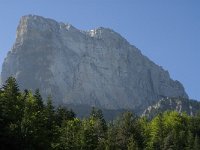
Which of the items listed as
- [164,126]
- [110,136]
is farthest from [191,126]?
[110,136]

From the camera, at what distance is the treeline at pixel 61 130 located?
67.8 metres

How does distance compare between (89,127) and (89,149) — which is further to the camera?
(89,127)

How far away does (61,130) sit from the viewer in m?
83.3

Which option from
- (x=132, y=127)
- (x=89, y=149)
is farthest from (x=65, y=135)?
(x=132, y=127)

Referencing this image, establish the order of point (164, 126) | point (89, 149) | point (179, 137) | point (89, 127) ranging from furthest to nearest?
1. point (164, 126)
2. point (179, 137)
3. point (89, 127)
4. point (89, 149)

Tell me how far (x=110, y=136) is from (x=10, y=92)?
2452 centimetres

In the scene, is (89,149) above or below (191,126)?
below

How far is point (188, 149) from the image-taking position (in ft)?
358

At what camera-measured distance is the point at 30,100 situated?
79.4 meters

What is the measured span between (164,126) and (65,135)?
4396cm

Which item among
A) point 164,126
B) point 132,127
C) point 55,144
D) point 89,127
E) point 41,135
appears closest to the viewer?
point 41,135

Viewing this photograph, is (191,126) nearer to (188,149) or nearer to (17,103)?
(188,149)

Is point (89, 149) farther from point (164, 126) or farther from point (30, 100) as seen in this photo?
point (164, 126)

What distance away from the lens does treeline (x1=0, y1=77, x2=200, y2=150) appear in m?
67.8
